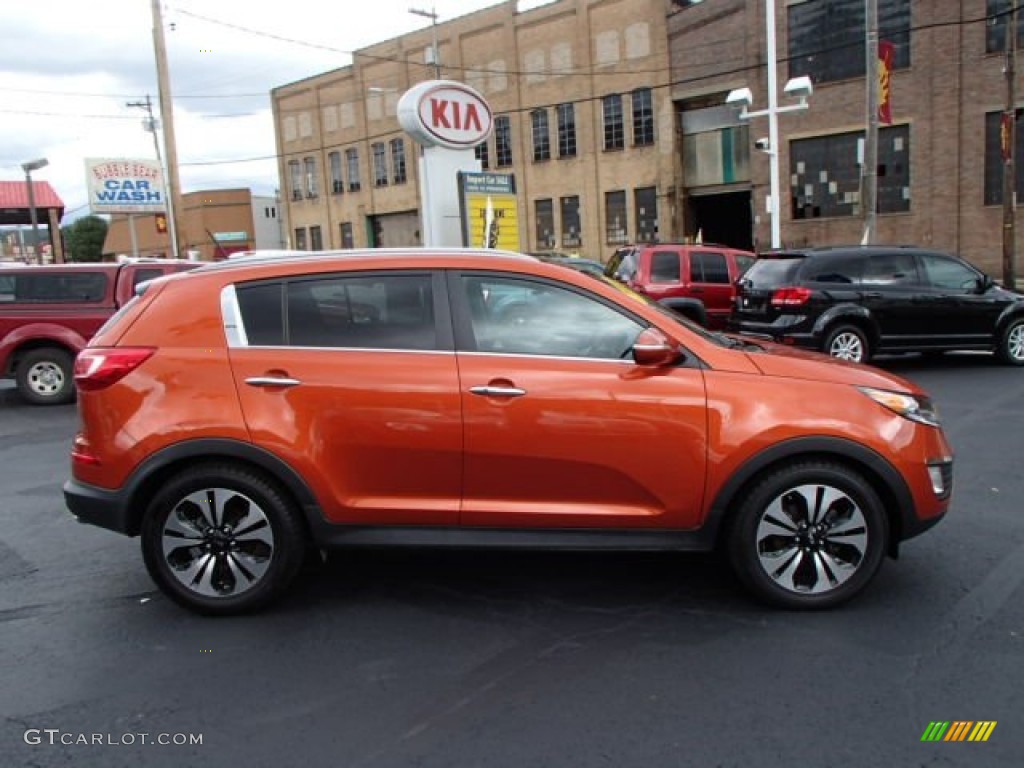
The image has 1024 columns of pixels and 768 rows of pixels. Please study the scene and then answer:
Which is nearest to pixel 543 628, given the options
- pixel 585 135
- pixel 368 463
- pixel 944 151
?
pixel 368 463

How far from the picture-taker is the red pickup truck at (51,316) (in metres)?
10.5

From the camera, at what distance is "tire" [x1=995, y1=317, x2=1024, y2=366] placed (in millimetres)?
11406

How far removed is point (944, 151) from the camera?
2714 centimetres

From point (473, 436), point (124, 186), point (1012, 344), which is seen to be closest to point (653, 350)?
point (473, 436)

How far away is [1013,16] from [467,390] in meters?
20.7

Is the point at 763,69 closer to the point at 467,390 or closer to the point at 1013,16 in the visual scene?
the point at 1013,16

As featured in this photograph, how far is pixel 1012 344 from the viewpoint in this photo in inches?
453

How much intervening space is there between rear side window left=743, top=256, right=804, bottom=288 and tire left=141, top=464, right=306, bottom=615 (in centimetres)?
858

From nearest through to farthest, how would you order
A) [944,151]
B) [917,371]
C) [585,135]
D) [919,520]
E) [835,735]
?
[835,735]
[919,520]
[917,371]
[944,151]
[585,135]

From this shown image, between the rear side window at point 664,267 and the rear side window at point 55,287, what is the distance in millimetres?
8303

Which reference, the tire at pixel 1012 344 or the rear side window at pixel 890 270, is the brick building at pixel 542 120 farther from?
the rear side window at pixel 890 270

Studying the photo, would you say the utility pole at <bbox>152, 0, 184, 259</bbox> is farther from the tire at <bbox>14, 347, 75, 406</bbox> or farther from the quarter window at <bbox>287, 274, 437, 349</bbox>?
the quarter window at <bbox>287, 274, 437, 349</bbox>

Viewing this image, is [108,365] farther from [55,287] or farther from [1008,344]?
[1008,344]

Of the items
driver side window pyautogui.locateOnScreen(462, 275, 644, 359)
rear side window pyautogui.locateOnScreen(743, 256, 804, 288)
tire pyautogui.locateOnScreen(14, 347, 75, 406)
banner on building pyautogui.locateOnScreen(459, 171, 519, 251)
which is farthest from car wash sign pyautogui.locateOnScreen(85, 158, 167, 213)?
driver side window pyautogui.locateOnScreen(462, 275, 644, 359)
